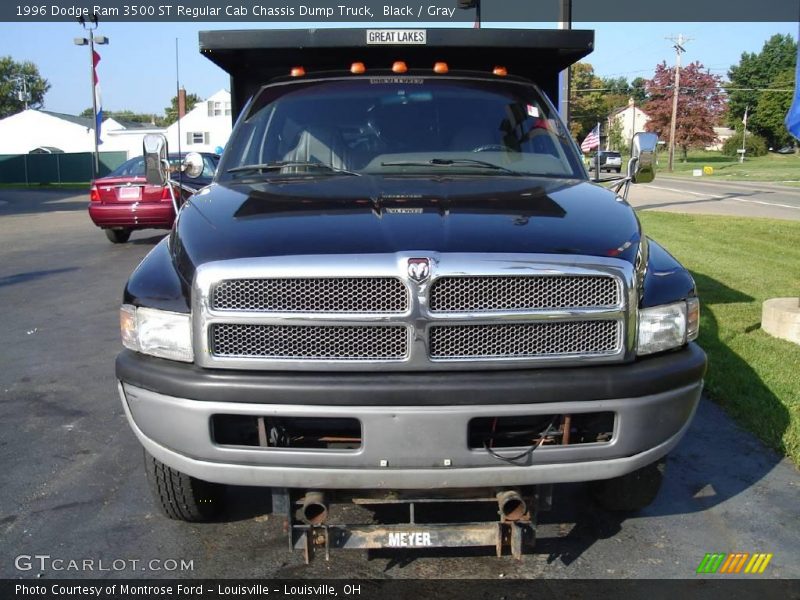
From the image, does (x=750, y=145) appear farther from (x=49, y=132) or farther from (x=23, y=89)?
(x=23, y=89)

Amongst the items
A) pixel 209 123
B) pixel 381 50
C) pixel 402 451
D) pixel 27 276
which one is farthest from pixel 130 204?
pixel 209 123

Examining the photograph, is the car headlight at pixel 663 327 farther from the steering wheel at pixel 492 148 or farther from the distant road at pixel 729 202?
the distant road at pixel 729 202

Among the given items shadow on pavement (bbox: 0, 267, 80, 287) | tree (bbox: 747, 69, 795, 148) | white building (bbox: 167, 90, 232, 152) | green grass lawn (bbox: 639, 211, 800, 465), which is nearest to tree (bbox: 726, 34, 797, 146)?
tree (bbox: 747, 69, 795, 148)

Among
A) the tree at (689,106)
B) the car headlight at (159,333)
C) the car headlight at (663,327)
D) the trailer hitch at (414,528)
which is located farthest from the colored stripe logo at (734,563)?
the tree at (689,106)

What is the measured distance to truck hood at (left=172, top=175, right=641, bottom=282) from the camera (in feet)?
9.53

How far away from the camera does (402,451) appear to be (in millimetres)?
2793

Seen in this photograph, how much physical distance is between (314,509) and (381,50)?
2826 millimetres

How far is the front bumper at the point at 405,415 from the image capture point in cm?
277

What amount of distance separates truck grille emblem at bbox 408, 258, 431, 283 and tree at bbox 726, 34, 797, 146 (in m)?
95.4

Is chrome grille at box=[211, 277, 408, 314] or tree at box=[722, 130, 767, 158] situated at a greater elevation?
tree at box=[722, 130, 767, 158]

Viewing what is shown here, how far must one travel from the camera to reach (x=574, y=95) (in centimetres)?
8594

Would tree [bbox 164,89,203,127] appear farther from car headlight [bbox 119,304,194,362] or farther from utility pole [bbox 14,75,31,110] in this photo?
utility pole [bbox 14,75,31,110]

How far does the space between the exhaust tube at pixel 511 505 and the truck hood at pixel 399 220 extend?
0.90m

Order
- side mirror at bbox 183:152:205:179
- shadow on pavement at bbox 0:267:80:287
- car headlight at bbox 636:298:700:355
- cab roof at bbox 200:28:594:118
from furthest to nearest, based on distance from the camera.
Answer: shadow on pavement at bbox 0:267:80:287 → cab roof at bbox 200:28:594:118 → side mirror at bbox 183:152:205:179 → car headlight at bbox 636:298:700:355
